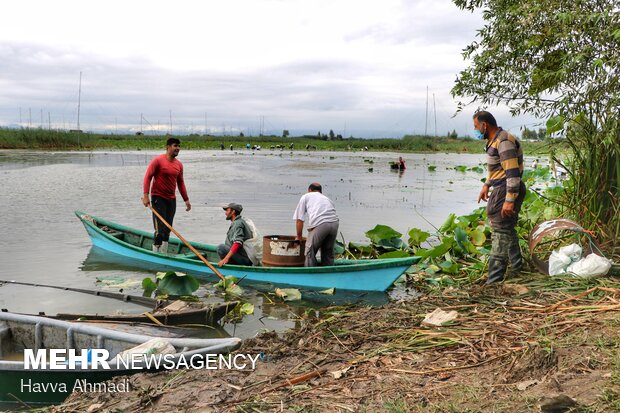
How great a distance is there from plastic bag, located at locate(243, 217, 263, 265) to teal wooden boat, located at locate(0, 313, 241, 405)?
3.51 m

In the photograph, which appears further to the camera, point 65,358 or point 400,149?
point 400,149

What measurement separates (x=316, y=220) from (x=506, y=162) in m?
2.96

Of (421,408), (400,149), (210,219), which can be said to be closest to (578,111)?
(421,408)

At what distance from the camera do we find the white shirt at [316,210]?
800 centimetres

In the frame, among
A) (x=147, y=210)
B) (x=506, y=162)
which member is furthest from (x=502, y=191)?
(x=147, y=210)

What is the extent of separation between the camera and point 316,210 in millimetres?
8000

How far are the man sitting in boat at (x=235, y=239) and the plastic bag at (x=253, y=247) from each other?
5cm

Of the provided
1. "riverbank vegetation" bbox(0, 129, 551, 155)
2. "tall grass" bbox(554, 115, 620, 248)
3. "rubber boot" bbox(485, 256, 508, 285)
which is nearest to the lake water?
"rubber boot" bbox(485, 256, 508, 285)

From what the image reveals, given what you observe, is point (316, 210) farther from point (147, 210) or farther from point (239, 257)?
point (147, 210)

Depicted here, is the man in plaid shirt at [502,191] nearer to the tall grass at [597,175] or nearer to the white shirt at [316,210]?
the tall grass at [597,175]

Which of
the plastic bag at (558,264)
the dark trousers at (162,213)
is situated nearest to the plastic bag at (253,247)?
the dark trousers at (162,213)

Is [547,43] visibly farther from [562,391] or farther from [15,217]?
[15,217]

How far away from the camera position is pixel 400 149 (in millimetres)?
80438

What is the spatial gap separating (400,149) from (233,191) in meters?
60.4
